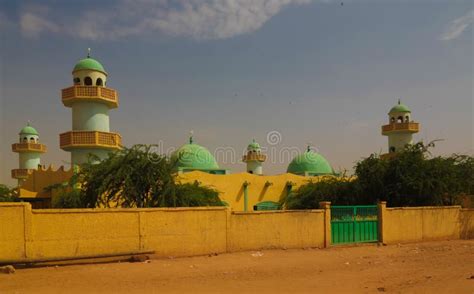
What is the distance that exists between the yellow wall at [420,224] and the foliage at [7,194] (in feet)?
61.8

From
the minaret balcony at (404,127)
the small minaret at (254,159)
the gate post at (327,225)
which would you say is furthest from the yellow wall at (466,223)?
the small minaret at (254,159)

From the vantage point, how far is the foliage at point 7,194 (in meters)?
23.1

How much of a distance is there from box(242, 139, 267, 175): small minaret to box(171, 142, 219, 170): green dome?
637 inches

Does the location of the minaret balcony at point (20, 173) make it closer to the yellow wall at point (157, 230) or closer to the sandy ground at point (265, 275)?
the yellow wall at point (157, 230)

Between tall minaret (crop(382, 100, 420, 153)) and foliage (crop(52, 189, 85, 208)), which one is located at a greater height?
tall minaret (crop(382, 100, 420, 153))

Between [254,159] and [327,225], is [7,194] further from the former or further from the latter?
[254,159]

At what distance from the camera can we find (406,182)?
21.1m

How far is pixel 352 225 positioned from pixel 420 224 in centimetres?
404

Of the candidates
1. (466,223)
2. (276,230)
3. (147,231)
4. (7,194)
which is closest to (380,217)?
(276,230)

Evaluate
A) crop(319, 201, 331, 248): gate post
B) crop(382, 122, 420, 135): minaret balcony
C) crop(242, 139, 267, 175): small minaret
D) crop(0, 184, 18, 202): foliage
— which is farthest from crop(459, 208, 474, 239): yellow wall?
crop(242, 139, 267, 175): small minaret

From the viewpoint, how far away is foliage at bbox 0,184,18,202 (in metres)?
23.1

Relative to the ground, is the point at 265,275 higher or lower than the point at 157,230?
lower

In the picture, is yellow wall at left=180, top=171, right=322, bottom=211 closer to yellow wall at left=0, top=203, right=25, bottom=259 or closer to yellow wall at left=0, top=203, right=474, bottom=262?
yellow wall at left=0, top=203, right=474, bottom=262

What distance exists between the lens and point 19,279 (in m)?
9.62
